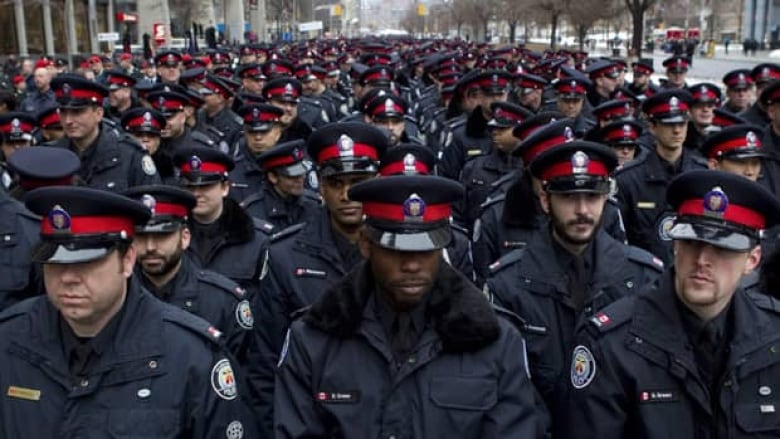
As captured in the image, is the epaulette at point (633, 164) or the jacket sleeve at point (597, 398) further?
the epaulette at point (633, 164)

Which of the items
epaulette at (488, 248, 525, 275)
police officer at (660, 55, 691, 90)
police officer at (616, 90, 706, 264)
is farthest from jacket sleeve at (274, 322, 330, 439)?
police officer at (660, 55, 691, 90)

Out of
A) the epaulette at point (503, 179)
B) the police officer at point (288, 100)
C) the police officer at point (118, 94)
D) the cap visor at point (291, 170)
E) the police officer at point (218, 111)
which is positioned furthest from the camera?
the police officer at point (118, 94)

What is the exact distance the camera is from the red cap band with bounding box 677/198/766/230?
324 cm

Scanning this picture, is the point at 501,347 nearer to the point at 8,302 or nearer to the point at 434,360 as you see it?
the point at 434,360

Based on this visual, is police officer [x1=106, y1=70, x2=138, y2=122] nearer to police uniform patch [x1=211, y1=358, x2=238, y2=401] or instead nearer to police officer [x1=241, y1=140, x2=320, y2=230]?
police officer [x1=241, y1=140, x2=320, y2=230]

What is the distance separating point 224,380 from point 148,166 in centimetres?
460

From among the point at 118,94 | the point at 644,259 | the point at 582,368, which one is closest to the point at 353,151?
the point at 644,259

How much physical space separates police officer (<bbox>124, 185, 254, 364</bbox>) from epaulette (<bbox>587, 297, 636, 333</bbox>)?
6.49ft

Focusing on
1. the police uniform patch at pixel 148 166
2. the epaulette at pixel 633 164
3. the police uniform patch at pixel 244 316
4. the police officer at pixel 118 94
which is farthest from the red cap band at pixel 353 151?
the police officer at pixel 118 94

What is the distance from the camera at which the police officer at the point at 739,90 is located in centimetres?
1103

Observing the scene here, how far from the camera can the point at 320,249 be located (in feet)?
15.3

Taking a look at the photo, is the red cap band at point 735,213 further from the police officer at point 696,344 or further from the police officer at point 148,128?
the police officer at point 148,128

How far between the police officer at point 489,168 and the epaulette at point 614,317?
3.88 m

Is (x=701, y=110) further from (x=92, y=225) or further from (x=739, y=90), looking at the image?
(x=92, y=225)
